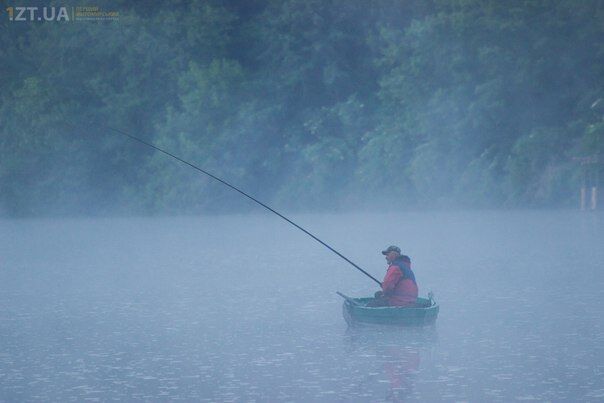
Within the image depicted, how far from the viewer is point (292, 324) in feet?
53.3

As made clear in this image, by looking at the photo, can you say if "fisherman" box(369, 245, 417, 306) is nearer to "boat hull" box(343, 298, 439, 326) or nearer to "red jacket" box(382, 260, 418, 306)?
"red jacket" box(382, 260, 418, 306)

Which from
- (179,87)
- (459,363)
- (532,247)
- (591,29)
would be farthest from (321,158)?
(459,363)

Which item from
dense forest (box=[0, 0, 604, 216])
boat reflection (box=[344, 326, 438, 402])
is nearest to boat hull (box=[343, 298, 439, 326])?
boat reflection (box=[344, 326, 438, 402])

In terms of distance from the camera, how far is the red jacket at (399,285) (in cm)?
1472

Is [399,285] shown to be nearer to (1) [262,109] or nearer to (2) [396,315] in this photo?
(2) [396,315]

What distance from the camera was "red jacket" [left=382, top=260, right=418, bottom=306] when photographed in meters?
14.7

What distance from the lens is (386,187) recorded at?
52812mm

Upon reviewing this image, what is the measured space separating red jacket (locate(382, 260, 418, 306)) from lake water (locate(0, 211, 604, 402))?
0.45 meters

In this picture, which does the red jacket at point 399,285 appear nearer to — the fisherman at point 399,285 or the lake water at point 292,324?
the fisherman at point 399,285

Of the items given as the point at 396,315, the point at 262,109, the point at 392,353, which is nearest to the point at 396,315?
the point at 396,315

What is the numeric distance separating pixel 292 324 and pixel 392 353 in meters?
2.95

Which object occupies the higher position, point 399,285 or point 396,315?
point 399,285

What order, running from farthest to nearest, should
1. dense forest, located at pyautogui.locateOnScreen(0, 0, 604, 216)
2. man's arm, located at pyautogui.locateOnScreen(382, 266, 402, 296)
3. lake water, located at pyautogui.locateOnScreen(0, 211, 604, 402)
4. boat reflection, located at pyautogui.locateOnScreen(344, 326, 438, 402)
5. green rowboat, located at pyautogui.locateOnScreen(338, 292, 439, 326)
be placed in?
dense forest, located at pyautogui.locateOnScreen(0, 0, 604, 216) < man's arm, located at pyautogui.locateOnScreen(382, 266, 402, 296) < green rowboat, located at pyautogui.locateOnScreen(338, 292, 439, 326) < lake water, located at pyautogui.locateOnScreen(0, 211, 604, 402) < boat reflection, located at pyautogui.locateOnScreen(344, 326, 438, 402)

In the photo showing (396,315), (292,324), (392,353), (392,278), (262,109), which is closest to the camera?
(392,353)
